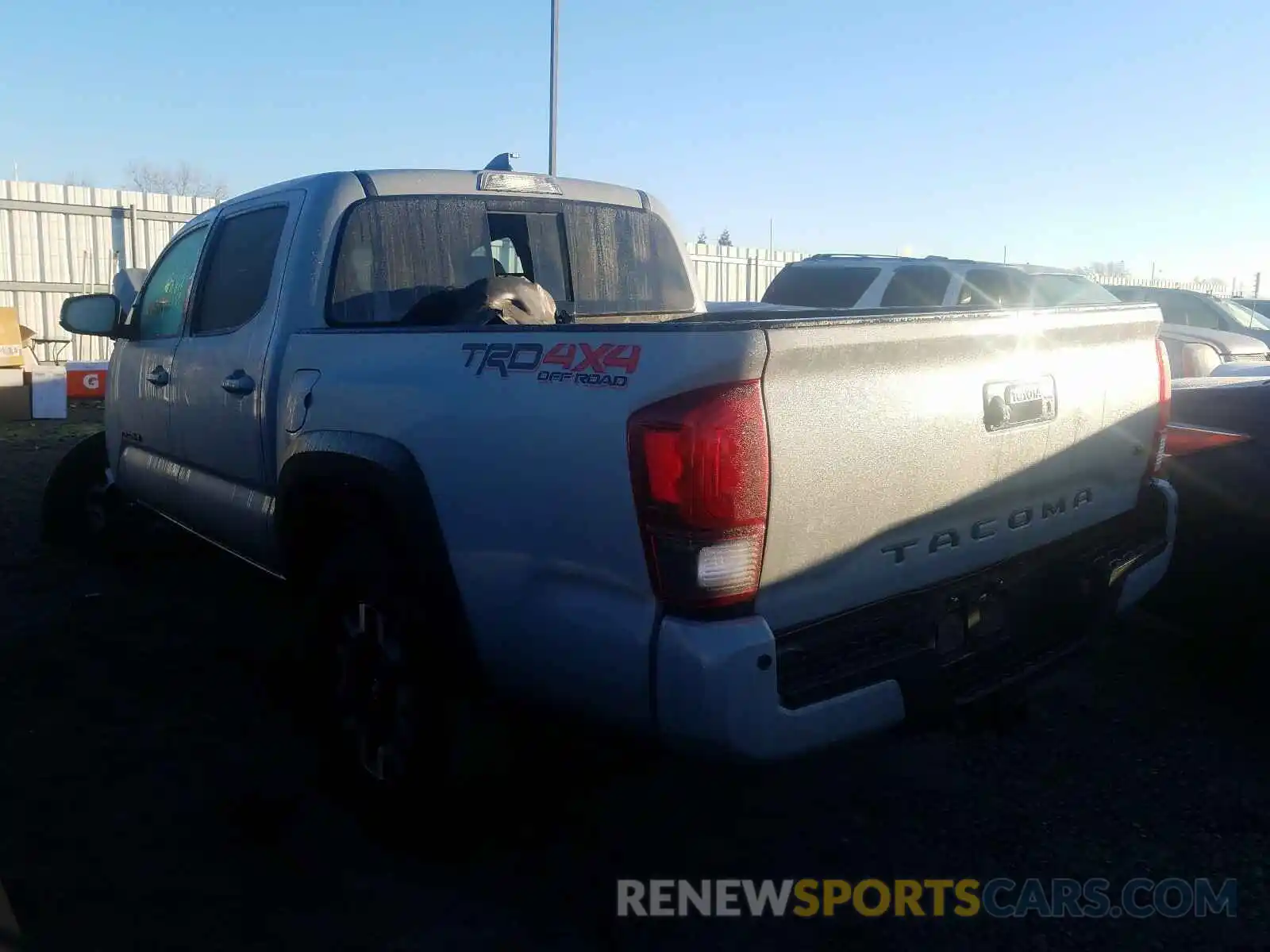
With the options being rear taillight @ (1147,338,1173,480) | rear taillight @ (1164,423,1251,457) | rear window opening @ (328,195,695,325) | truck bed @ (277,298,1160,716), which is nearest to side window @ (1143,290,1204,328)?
rear taillight @ (1164,423,1251,457)

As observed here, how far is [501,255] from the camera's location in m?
4.19

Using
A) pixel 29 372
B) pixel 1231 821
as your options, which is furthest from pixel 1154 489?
pixel 29 372

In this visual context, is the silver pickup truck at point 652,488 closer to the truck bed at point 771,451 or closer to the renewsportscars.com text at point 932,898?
the truck bed at point 771,451

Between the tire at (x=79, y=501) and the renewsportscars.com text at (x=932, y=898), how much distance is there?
4.60 metres

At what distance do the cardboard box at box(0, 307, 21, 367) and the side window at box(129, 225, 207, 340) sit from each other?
820 cm

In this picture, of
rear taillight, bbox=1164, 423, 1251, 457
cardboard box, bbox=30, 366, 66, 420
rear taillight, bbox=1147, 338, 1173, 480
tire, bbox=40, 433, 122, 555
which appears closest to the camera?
rear taillight, bbox=1147, 338, 1173, 480

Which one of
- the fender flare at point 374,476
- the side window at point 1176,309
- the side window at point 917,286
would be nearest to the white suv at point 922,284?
the side window at point 917,286

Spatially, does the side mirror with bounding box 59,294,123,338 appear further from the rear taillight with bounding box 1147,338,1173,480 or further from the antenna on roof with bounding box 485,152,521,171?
the rear taillight with bounding box 1147,338,1173,480

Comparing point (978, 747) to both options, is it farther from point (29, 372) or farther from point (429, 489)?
point (29, 372)

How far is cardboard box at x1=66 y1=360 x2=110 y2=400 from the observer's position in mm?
14242

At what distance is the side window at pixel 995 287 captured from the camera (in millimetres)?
9844

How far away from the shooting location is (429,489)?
2.77 metres

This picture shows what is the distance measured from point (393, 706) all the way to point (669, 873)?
0.89m

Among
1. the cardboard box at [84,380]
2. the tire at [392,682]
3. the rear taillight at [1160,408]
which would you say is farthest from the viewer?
the cardboard box at [84,380]
